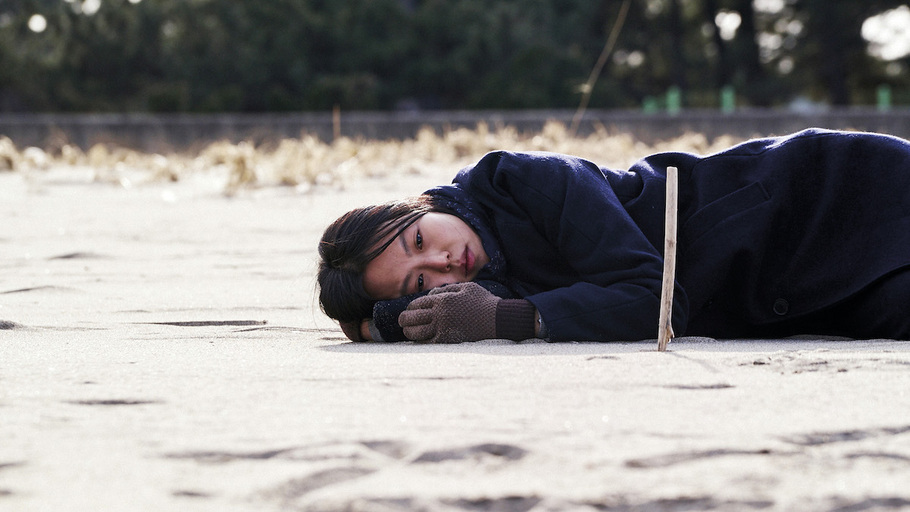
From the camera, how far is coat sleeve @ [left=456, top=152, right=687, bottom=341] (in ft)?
7.20

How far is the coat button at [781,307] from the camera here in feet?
7.77

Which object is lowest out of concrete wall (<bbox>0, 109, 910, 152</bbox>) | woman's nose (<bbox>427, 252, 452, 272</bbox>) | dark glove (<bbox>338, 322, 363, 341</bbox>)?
dark glove (<bbox>338, 322, 363, 341</bbox>)

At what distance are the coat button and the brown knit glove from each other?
0.61m

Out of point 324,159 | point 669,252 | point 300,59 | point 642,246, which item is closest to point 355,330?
point 642,246

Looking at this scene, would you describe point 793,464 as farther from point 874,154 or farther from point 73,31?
point 73,31

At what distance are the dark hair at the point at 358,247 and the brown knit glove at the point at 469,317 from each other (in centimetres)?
19

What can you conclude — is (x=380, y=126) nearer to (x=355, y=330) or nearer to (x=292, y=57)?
(x=292, y=57)

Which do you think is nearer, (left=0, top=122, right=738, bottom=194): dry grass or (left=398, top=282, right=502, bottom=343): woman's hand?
(left=398, top=282, right=502, bottom=343): woman's hand

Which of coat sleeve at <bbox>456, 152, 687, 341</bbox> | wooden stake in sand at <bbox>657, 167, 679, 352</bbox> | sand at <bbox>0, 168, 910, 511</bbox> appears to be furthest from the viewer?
coat sleeve at <bbox>456, 152, 687, 341</bbox>

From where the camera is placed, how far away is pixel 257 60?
1522cm

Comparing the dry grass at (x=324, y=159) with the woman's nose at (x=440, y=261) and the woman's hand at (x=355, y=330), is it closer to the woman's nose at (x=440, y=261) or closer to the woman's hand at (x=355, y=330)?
the woman's hand at (x=355, y=330)

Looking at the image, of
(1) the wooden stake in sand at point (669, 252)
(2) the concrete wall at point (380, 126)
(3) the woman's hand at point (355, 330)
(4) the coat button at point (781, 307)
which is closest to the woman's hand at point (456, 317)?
(3) the woman's hand at point (355, 330)

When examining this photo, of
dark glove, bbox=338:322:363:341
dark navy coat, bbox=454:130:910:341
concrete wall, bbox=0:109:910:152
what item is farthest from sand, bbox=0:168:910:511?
concrete wall, bbox=0:109:910:152

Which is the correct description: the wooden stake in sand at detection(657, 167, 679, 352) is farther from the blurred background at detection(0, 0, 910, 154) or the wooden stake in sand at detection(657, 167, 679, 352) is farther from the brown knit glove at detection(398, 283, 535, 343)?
the blurred background at detection(0, 0, 910, 154)
